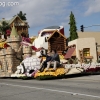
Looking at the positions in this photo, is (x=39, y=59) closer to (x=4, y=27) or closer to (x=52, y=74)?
(x=52, y=74)

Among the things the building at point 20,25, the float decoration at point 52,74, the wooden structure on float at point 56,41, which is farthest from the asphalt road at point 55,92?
the building at point 20,25

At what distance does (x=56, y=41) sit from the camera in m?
38.1

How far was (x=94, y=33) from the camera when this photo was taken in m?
63.9

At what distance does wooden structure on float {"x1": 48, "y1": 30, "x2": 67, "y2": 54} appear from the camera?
38.1 metres

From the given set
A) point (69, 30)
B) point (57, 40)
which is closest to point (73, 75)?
point (57, 40)

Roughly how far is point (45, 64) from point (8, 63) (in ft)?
27.2

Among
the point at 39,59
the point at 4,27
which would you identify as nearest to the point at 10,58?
the point at 39,59

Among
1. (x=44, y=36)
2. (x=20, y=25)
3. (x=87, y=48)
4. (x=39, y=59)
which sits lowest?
(x=39, y=59)

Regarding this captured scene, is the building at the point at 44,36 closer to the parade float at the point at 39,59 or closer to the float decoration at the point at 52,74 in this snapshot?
the parade float at the point at 39,59

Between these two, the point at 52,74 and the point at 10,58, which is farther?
the point at 10,58

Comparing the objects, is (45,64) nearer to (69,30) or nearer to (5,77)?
(5,77)

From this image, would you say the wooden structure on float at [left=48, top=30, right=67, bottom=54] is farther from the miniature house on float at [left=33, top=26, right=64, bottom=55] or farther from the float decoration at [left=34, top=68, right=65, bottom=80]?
the float decoration at [left=34, top=68, right=65, bottom=80]

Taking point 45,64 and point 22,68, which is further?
point 22,68

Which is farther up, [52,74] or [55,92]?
[52,74]
